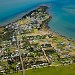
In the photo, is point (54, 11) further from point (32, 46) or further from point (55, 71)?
point (55, 71)

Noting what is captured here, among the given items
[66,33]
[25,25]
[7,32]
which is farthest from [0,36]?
[66,33]

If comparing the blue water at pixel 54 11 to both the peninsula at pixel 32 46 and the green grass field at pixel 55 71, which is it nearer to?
the peninsula at pixel 32 46

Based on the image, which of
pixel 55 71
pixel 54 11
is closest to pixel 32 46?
pixel 55 71

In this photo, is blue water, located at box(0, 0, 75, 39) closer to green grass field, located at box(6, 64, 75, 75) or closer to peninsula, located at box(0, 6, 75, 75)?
peninsula, located at box(0, 6, 75, 75)

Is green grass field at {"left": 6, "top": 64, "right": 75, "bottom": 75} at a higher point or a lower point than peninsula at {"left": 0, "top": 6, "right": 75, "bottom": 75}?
lower

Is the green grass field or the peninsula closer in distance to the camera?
the green grass field

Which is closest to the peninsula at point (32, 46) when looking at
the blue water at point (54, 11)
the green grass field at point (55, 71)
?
the green grass field at point (55, 71)

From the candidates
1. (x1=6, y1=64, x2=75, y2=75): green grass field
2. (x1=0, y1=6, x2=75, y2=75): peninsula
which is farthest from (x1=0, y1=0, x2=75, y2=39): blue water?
(x1=6, y1=64, x2=75, y2=75): green grass field

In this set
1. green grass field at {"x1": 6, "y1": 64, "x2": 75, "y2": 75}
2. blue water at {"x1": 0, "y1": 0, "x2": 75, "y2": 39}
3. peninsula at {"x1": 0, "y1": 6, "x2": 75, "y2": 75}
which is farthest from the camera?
blue water at {"x1": 0, "y1": 0, "x2": 75, "y2": 39}

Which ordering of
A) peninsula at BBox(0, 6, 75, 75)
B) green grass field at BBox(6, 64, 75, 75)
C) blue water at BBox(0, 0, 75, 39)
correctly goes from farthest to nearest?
blue water at BBox(0, 0, 75, 39) → peninsula at BBox(0, 6, 75, 75) → green grass field at BBox(6, 64, 75, 75)
